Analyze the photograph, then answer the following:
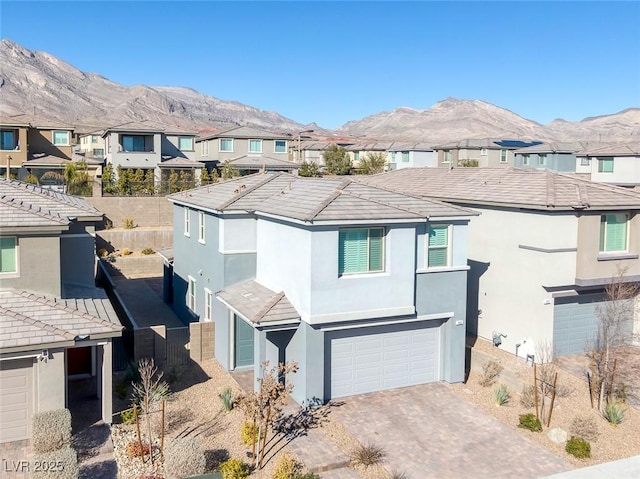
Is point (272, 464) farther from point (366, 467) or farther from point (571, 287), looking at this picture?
point (571, 287)

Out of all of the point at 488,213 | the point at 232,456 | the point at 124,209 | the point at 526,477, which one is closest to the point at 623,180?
the point at 488,213

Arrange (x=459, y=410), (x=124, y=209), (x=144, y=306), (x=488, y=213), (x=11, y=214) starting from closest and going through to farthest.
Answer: (x=11, y=214) < (x=459, y=410) < (x=488, y=213) < (x=144, y=306) < (x=124, y=209)

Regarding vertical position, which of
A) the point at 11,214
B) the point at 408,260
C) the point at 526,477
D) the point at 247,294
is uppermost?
the point at 11,214

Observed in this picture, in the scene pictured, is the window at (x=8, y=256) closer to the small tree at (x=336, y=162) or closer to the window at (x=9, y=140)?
the window at (x=9, y=140)

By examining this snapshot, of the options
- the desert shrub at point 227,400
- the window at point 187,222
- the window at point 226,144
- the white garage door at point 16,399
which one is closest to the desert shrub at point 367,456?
the desert shrub at point 227,400

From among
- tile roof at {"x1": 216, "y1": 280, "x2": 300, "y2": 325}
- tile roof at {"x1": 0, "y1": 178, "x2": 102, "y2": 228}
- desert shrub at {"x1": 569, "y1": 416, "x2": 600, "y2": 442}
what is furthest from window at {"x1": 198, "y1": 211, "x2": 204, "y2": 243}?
desert shrub at {"x1": 569, "y1": 416, "x2": 600, "y2": 442}

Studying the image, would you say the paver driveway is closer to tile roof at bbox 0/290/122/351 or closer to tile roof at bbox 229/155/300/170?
tile roof at bbox 0/290/122/351
